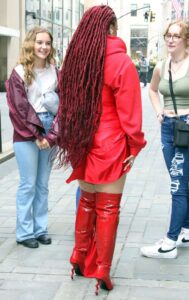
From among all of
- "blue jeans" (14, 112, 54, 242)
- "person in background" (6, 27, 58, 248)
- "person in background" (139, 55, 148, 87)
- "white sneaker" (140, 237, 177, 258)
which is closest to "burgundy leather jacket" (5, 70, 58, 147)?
"person in background" (6, 27, 58, 248)

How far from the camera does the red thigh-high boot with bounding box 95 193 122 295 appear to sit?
351 cm

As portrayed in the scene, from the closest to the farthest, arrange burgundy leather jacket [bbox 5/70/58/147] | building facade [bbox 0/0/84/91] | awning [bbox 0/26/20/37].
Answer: burgundy leather jacket [bbox 5/70/58/147] → awning [bbox 0/26/20/37] → building facade [bbox 0/0/84/91]

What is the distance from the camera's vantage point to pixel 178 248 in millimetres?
4543

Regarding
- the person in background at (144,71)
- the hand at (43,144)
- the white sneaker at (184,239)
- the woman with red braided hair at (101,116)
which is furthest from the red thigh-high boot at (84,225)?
the person in background at (144,71)

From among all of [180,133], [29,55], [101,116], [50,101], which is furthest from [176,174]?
[29,55]

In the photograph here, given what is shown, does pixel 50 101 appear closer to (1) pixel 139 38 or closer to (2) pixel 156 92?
(2) pixel 156 92

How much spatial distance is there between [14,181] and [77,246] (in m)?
3.62

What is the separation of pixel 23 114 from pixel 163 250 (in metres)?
1.54

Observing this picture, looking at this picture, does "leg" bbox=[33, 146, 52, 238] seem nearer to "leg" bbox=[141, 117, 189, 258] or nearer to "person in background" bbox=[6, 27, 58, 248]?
"person in background" bbox=[6, 27, 58, 248]

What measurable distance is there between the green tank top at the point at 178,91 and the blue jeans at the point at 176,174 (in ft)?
0.33

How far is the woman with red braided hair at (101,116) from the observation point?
337cm

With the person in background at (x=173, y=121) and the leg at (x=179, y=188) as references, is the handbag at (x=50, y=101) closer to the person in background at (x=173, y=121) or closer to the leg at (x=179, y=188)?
the person in background at (x=173, y=121)

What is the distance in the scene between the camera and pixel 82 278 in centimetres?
385

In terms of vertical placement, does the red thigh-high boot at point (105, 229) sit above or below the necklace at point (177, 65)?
below
